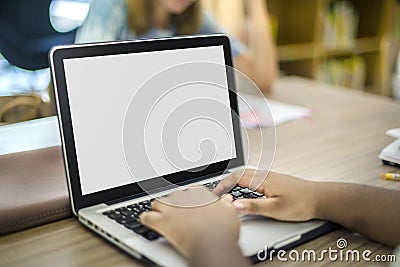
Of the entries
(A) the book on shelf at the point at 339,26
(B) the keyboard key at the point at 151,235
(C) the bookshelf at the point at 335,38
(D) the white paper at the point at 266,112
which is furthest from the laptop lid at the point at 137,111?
(A) the book on shelf at the point at 339,26

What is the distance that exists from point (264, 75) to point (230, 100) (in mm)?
773

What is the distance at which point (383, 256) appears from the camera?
2.10 feet

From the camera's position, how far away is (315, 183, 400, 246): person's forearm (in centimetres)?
67

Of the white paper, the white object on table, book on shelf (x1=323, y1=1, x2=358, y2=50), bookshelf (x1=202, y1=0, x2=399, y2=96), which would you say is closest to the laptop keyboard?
the white object on table

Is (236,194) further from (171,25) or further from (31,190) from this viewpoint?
(171,25)

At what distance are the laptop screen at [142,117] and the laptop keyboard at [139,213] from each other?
0.16 feet

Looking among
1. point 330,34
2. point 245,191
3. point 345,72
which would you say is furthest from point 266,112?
point 345,72

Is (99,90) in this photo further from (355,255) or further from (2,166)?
(355,255)

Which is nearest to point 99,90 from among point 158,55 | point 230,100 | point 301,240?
point 158,55

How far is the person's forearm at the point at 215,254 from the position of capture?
54 centimetres

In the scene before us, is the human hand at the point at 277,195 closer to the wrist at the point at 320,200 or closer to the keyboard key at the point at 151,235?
the wrist at the point at 320,200

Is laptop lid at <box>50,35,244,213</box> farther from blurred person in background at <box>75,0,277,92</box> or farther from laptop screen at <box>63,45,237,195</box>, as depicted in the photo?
blurred person in background at <box>75,0,277,92</box>

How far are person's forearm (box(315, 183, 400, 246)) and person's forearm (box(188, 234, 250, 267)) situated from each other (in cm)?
19

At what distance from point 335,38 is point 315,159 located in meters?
2.35
